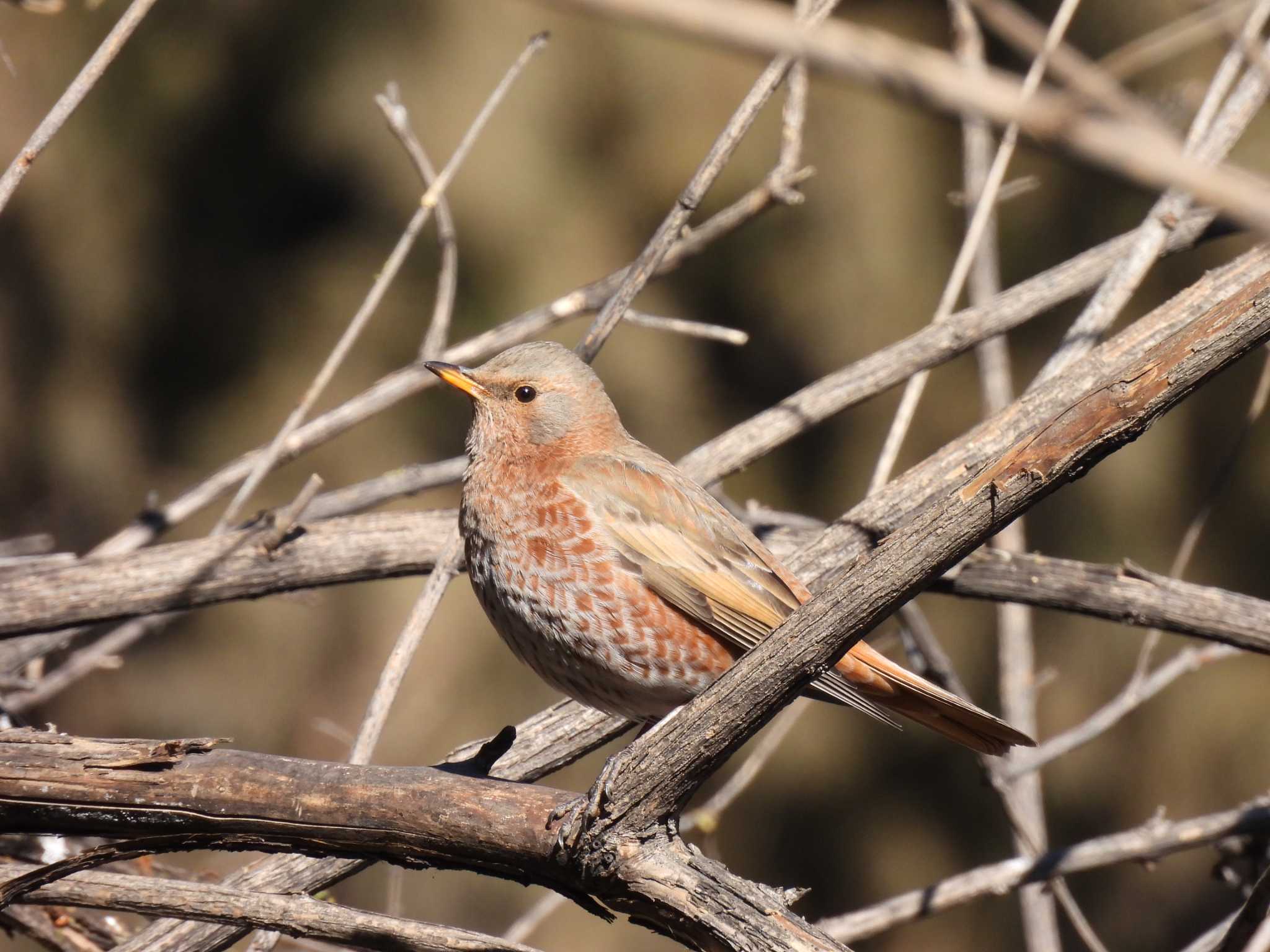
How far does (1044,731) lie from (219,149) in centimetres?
519

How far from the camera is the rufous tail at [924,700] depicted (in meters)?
3.53

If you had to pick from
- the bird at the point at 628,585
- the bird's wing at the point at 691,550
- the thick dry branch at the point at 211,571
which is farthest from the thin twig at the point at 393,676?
the bird's wing at the point at 691,550

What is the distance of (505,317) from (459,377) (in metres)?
2.27

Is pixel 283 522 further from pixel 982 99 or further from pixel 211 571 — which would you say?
pixel 982 99

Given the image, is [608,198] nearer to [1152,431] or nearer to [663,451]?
[663,451]

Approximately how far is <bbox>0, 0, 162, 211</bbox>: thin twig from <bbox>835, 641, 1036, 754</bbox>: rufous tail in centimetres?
237

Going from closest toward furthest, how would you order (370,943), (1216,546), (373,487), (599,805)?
(599,805)
(370,943)
(373,487)
(1216,546)

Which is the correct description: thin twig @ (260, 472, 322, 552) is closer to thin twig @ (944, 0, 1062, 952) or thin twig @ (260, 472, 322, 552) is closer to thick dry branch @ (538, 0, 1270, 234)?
thin twig @ (944, 0, 1062, 952)

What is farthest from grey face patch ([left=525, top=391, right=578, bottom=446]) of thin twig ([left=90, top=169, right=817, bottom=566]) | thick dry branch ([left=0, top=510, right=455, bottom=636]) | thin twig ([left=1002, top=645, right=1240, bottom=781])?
thin twig ([left=1002, top=645, right=1240, bottom=781])

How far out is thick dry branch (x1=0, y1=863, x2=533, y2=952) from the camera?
278cm

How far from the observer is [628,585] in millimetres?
3857

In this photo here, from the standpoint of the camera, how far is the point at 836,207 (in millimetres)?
6461

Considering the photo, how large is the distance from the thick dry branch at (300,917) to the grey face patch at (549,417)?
1877 millimetres

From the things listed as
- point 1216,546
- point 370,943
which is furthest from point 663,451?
point 370,943
